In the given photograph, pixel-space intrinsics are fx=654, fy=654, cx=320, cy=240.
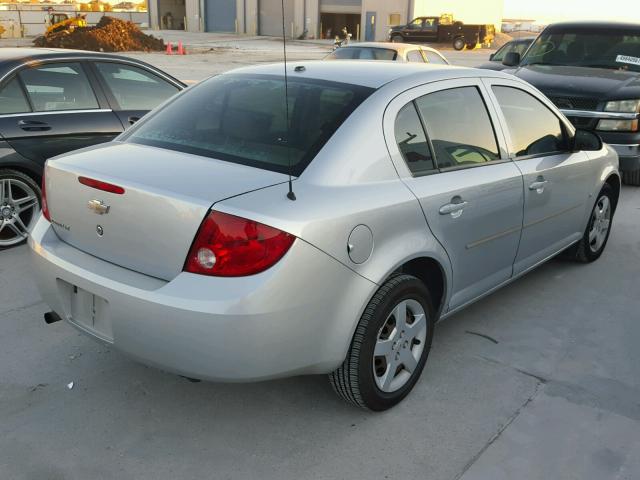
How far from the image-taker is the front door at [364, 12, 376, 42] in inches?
1894

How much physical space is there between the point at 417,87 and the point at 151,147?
136cm

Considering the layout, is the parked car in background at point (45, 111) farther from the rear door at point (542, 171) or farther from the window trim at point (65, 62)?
the rear door at point (542, 171)

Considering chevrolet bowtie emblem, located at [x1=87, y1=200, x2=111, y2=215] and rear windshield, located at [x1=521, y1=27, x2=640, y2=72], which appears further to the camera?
rear windshield, located at [x1=521, y1=27, x2=640, y2=72]

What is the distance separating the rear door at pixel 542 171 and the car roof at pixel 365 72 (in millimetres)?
353

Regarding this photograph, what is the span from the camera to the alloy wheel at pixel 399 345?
3062mm

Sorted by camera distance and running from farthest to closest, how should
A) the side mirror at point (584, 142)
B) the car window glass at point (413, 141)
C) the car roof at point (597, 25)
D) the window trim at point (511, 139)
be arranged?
the car roof at point (597, 25) < the side mirror at point (584, 142) < the window trim at point (511, 139) < the car window glass at point (413, 141)

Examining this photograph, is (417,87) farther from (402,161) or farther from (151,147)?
(151,147)

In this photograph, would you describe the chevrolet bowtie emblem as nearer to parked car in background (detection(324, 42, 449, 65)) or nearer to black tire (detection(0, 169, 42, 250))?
black tire (detection(0, 169, 42, 250))

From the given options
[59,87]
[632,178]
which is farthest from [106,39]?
[632,178]

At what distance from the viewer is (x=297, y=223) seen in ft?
8.33

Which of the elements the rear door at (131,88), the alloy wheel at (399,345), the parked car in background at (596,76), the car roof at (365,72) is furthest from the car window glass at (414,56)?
the alloy wheel at (399,345)

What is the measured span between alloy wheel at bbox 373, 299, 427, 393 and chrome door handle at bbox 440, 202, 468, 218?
47 cm

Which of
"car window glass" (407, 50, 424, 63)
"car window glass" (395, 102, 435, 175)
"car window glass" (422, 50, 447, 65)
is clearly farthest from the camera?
"car window glass" (422, 50, 447, 65)

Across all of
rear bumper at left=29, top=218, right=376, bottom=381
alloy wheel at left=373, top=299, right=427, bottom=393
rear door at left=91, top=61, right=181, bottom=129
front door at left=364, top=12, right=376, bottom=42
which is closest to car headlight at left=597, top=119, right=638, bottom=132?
rear door at left=91, top=61, right=181, bottom=129
